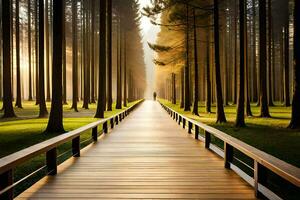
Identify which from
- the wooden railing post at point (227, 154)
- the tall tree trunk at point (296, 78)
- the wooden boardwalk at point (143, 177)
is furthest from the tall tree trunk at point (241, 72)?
the wooden railing post at point (227, 154)

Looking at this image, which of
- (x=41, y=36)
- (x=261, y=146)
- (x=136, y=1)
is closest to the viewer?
(x=261, y=146)

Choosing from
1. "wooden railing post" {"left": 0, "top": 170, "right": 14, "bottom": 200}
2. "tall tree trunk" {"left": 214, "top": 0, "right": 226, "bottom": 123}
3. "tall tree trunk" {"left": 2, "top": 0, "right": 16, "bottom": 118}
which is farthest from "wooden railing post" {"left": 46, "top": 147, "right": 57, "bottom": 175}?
"tall tree trunk" {"left": 2, "top": 0, "right": 16, "bottom": 118}

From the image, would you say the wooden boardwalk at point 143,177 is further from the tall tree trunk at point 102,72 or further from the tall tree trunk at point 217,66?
the tall tree trunk at point 102,72

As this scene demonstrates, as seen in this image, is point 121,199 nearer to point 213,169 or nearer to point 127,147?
point 213,169

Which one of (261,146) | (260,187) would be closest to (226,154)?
(260,187)

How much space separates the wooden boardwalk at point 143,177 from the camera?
235 inches

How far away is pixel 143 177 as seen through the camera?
23.8 feet

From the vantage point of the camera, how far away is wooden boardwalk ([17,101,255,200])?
597cm

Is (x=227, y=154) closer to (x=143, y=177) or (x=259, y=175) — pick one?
(x=143, y=177)

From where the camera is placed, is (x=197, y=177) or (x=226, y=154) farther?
(x=226, y=154)

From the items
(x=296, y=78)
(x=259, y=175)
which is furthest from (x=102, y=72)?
(x=259, y=175)

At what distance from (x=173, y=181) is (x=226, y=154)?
1937 millimetres

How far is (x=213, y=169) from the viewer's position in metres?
8.05

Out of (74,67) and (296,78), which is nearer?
(296,78)
